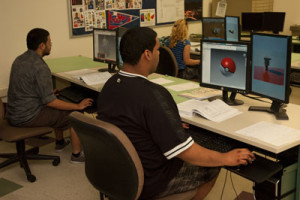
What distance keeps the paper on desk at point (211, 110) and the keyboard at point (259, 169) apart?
0.41 meters

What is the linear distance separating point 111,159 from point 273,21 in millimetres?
4718

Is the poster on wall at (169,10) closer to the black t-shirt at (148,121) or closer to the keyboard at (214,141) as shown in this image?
the keyboard at (214,141)

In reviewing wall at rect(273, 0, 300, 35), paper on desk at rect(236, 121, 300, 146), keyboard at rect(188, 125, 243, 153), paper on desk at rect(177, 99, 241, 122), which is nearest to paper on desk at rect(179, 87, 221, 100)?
paper on desk at rect(177, 99, 241, 122)

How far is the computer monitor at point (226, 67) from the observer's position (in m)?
2.51

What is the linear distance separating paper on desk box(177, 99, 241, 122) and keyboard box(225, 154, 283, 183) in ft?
1.33

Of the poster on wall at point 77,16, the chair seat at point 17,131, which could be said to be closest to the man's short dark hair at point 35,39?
the chair seat at point 17,131

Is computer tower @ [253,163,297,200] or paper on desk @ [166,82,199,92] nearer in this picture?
computer tower @ [253,163,297,200]

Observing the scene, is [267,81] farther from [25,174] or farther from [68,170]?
[25,174]

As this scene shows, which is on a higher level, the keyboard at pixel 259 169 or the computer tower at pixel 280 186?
the keyboard at pixel 259 169

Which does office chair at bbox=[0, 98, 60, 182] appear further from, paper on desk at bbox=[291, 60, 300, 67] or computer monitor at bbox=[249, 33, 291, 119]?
paper on desk at bbox=[291, 60, 300, 67]

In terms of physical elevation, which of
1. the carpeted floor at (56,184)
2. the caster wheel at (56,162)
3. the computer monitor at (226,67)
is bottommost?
the carpeted floor at (56,184)

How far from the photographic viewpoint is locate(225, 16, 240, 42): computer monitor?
4484mm

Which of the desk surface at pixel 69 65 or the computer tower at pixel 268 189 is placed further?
the desk surface at pixel 69 65

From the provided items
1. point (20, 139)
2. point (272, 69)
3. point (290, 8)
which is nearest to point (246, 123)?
point (272, 69)
